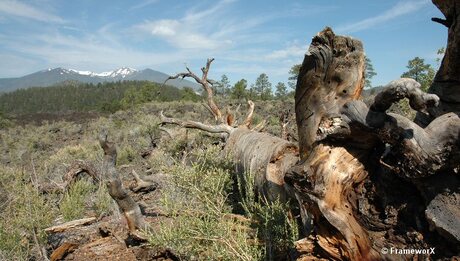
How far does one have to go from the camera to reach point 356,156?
Result: 2.94 m

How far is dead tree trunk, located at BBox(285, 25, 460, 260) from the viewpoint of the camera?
96.8 inches

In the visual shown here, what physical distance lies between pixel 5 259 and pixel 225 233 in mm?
2644

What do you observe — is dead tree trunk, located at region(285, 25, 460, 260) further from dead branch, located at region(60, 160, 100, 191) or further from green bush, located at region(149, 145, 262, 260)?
dead branch, located at region(60, 160, 100, 191)

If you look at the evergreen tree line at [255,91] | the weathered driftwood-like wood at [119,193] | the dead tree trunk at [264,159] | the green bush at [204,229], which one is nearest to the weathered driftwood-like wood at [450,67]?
the dead tree trunk at [264,159]

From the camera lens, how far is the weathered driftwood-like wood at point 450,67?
2652 mm

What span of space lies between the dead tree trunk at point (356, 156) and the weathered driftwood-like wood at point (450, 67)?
0.16m

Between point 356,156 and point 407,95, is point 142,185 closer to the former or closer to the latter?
point 356,156

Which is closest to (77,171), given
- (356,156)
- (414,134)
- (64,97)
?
(356,156)

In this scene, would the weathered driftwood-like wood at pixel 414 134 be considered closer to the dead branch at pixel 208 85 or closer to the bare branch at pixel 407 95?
the bare branch at pixel 407 95

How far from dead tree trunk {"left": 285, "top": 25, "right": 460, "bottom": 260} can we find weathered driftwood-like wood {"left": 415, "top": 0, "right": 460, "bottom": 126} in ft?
0.52

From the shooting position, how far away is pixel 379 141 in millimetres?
2906

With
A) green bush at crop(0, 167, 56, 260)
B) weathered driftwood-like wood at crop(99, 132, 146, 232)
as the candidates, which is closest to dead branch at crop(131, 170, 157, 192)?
green bush at crop(0, 167, 56, 260)

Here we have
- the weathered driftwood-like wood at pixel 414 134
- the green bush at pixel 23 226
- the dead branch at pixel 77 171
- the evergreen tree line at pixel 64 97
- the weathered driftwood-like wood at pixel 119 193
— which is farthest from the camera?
the evergreen tree line at pixel 64 97

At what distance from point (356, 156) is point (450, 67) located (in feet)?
2.96
